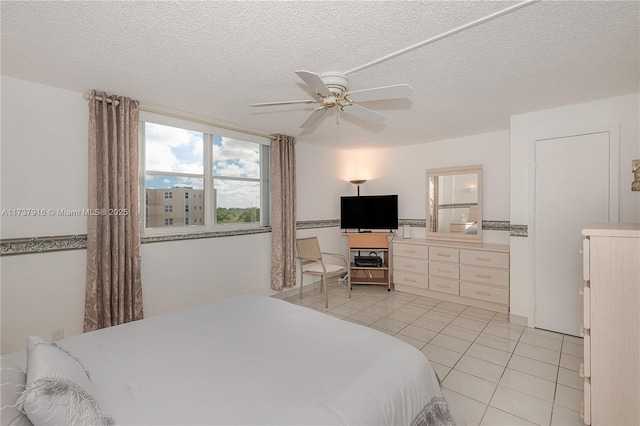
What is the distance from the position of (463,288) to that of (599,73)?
289 cm

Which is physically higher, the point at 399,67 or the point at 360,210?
the point at 399,67

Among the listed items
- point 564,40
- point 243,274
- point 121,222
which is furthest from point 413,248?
point 121,222

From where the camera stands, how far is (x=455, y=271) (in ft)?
14.2

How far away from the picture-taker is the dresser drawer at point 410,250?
4.66 m

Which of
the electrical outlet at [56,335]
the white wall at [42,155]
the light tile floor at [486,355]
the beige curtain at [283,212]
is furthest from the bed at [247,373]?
the beige curtain at [283,212]

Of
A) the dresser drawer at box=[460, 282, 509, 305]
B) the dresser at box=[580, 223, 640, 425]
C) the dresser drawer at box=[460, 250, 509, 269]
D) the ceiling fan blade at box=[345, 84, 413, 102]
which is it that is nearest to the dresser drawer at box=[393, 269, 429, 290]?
the dresser drawer at box=[460, 282, 509, 305]

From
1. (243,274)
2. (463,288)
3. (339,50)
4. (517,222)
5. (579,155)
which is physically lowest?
(463,288)

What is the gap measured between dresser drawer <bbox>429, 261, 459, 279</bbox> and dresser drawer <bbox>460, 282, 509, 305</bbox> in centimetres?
18

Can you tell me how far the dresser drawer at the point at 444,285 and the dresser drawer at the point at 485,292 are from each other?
0.08 meters

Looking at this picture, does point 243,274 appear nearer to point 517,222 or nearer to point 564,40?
point 517,222

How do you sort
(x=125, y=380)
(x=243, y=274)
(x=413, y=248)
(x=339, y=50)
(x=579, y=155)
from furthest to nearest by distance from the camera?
(x=413, y=248) → (x=243, y=274) → (x=579, y=155) → (x=339, y=50) → (x=125, y=380)

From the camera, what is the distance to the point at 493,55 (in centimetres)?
215

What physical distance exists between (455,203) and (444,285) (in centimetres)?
133

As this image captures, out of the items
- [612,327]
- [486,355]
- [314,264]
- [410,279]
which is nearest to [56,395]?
[612,327]
